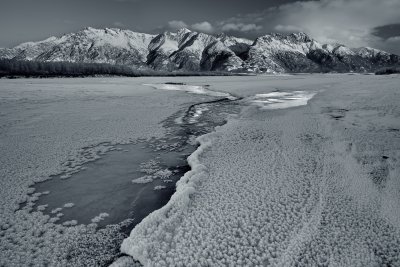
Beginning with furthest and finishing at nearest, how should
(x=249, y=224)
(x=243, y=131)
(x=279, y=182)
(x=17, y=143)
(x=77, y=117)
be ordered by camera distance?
(x=77, y=117) → (x=243, y=131) → (x=17, y=143) → (x=279, y=182) → (x=249, y=224)

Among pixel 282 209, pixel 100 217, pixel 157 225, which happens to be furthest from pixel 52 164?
pixel 282 209

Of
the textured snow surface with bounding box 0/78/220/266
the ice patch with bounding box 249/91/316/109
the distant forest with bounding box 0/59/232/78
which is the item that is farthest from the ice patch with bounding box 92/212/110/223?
the distant forest with bounding box 0/59/232/78

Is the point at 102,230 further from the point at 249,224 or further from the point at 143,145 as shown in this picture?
the point at 143,145

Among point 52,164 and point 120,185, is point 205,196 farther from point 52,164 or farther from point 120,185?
point 52,164

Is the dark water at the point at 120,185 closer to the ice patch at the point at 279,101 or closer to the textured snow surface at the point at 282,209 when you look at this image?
the textured snow surface at the point at 282,209

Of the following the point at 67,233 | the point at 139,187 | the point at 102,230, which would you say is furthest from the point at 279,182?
the point at 67,233

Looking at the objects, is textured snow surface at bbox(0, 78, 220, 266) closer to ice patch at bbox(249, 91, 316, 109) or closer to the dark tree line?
ice patch at bbox(249, 91, 316, 109)
